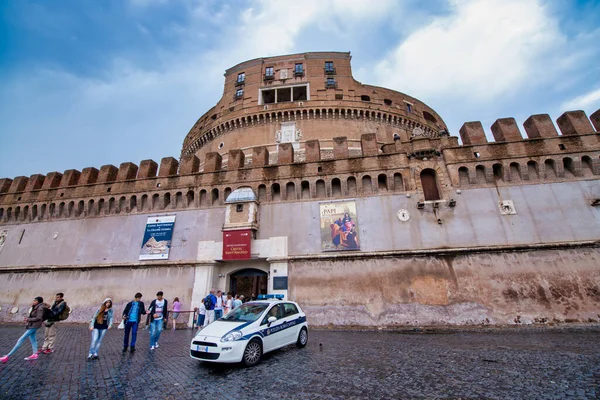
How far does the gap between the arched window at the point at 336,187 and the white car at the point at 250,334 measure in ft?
26.5

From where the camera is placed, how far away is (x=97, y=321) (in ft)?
23.3

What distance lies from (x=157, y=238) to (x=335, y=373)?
14068 millimetres

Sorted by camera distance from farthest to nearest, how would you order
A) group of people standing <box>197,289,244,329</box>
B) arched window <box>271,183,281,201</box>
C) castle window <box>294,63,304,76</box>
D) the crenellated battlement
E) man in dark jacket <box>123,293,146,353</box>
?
1. castle window <box>294,63,304,76</box>
2. arched window <box>271,183,281,201</box>
3. the crenellated battlement
4. group of people standing <box>197,289,244,329</box>
5. man in dark jacket <box>123,293,146,353</box>

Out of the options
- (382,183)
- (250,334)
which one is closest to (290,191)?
(382,183)

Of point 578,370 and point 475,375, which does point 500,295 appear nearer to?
point 578,370

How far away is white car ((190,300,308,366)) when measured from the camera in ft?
19.7

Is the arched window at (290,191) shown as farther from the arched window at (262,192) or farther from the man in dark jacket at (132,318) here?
the man in dark jacket at (132,318)

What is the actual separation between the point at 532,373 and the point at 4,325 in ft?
80.7

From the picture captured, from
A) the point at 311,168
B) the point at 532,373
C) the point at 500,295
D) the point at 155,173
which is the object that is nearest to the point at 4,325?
the point at 155,173

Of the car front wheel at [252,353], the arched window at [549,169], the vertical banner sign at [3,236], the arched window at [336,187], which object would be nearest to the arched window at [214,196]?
the arched window at [336,187]

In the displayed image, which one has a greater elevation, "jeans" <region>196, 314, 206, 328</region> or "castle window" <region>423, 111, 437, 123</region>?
"castle window" <region>423, 111, 437, 123</region>

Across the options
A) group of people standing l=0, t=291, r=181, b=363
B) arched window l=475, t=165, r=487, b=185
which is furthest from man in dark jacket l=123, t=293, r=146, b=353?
arched window l=475, t=165, r=487, b=185

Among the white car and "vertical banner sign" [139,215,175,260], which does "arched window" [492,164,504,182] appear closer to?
the white car

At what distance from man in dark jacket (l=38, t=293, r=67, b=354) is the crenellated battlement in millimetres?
9304
